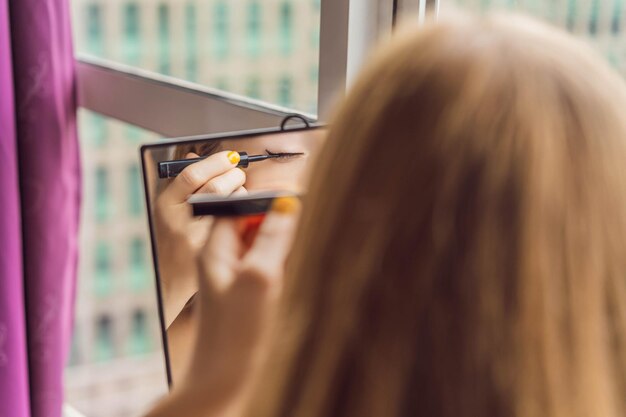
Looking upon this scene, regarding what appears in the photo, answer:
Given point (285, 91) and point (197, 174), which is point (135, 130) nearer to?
point (285, 91)

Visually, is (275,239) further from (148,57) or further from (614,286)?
(148,57)

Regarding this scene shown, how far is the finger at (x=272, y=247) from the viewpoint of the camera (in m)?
0.51

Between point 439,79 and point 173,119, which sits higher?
point 439,79

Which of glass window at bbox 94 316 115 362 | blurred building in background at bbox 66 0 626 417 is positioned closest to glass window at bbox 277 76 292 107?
blurred building in background at bbox 66 0 626 417

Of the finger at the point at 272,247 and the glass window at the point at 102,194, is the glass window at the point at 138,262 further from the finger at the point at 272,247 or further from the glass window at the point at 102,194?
the finger at the point at 272,247

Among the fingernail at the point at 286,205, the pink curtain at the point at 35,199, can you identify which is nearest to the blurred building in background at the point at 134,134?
the pink curtain at the point at 35,199

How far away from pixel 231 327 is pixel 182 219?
7.3 inches

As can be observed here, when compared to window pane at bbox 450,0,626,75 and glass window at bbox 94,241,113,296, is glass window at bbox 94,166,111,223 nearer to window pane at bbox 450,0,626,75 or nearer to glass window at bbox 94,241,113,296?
glass window at bbox 94,241,113,296

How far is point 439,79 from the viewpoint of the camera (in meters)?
0.40

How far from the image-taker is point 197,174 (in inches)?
27.1

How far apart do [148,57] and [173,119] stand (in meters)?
0.31

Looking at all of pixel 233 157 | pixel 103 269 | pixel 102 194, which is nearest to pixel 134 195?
pixel 102 194

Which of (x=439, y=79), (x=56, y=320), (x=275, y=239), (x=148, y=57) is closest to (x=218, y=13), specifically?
(x=148, y=57)

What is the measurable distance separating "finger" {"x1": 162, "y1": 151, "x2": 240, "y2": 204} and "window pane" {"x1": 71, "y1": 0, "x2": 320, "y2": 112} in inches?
14.4
